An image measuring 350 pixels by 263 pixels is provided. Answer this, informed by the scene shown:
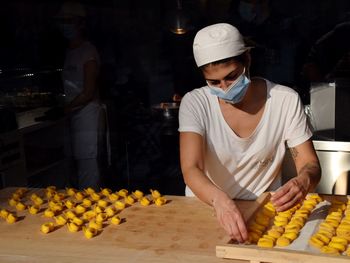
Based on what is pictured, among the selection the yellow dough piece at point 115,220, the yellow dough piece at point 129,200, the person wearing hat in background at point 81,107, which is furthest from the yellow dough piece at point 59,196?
the person wearing hat in background at point 81,107

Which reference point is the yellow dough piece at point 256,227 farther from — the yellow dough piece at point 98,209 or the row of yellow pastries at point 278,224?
the yellow dough piece at point 98,209

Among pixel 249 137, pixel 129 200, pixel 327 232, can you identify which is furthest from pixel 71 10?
pixel 327 232

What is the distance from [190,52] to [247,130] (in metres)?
2.99

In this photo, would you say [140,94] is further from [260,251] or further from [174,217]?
[260,251]

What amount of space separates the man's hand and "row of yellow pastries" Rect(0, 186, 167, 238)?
1.66 feet

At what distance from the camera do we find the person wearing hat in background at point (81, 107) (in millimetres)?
4914

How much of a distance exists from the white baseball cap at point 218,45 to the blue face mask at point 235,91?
12 cm

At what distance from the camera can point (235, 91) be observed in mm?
2230

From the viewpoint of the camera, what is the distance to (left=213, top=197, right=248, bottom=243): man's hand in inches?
69.6

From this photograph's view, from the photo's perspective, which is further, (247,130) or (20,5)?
(20,5)

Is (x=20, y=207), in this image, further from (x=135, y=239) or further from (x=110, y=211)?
(x=135, y=239)

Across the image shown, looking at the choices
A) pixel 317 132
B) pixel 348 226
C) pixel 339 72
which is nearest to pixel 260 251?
pixel 348 226

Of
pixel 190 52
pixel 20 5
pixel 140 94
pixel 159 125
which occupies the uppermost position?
pixel 20 5

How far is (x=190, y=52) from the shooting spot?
524 centimetres
